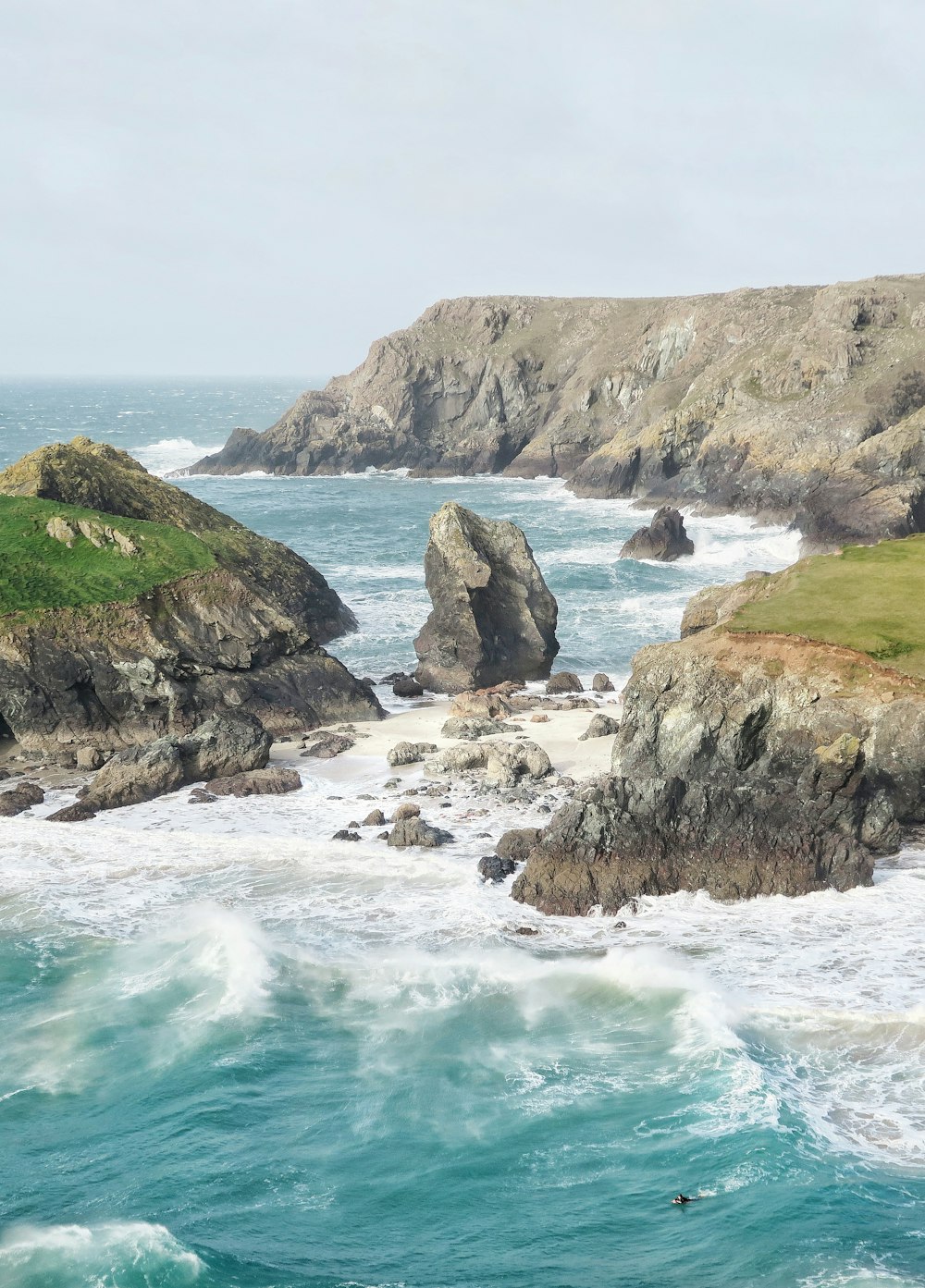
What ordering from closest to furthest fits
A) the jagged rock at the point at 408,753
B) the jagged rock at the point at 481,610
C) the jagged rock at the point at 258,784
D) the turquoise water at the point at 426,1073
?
1. the turquoise water at the point at 426,1073
2. the jagged rock at the point at 258,784
3. the jagged rock at the point at 408,753
4. the jagged rock at the point at 481,610

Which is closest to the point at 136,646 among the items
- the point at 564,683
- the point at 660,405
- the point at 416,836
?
the point at 416,836

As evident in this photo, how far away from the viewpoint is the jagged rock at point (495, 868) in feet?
75.6

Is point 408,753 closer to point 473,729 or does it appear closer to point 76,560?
point 473,729

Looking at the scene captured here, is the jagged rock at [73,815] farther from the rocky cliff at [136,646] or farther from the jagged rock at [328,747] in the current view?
the jagged rock at [328,747]

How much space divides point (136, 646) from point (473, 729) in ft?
31.3

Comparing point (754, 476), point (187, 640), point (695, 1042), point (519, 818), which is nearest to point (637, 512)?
point (754, 476)

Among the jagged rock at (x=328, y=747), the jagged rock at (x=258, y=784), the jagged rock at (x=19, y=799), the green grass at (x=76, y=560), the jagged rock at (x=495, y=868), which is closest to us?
the jagged rock at (x=495, y=868)

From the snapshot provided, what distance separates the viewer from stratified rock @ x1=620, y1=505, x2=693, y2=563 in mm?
63062

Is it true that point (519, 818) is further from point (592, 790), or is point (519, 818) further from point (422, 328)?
point (422, 328)

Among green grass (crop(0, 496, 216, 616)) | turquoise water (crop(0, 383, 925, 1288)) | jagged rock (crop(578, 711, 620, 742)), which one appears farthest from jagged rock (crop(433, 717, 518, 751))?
green grass (crop(0, 496, 216, 616))

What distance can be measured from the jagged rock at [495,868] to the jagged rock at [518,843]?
245 mm

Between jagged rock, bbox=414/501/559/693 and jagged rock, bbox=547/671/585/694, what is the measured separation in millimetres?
1788

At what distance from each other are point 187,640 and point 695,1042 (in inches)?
819

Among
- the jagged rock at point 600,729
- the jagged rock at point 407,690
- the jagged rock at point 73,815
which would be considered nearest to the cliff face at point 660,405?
the jagged rock at point 407,690
